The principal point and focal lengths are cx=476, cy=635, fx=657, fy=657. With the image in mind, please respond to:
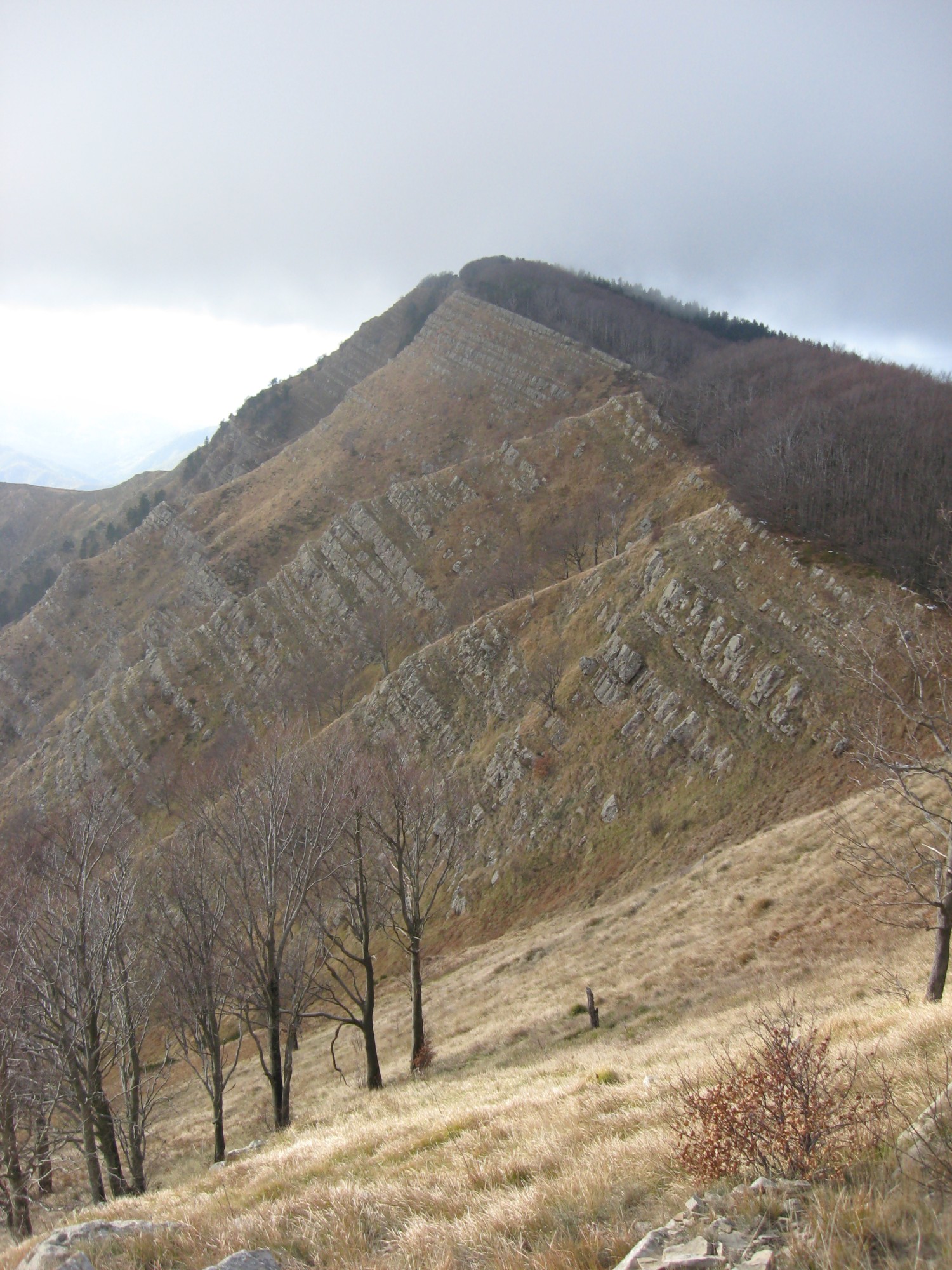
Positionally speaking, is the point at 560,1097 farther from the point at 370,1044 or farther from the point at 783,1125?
the point at 370,1044

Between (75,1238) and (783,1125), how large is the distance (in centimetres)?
690

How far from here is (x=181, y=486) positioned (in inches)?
5507

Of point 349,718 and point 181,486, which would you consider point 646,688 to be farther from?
point 181,486

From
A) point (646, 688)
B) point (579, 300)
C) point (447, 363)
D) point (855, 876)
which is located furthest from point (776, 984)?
point (579, 300)

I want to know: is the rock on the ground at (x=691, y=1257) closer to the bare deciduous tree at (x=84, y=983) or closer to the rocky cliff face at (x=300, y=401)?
the bare deciduous tree at (x=84, y=983)

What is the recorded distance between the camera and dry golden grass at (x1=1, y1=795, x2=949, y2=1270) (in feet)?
16.9

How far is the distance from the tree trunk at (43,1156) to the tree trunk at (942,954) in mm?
18440

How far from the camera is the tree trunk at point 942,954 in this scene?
11242 millimetres

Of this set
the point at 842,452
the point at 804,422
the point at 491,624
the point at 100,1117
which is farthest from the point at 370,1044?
the point at 804,422

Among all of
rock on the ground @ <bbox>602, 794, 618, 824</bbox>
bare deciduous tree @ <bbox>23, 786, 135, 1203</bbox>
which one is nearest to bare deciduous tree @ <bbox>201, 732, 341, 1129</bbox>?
bare deciduous tree @ <bbox>23, 786, 135, 1203</bbox>

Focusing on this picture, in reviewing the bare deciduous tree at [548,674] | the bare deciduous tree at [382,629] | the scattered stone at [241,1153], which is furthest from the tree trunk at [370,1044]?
the bare deciduous tree at [382,629]

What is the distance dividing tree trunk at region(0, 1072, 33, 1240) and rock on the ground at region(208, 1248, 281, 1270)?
12471mm

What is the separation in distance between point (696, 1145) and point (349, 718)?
164ft

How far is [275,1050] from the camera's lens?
1616 centimetres
